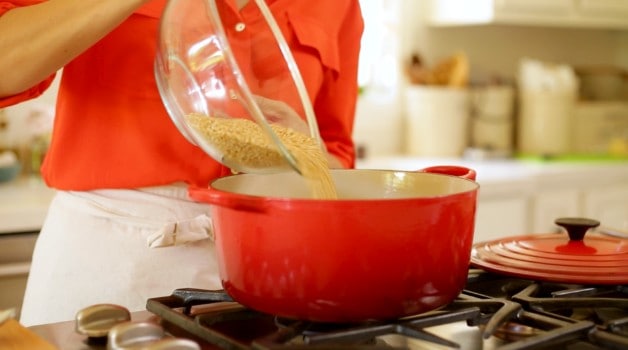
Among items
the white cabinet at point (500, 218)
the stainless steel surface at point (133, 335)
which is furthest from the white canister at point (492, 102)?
the stainless steel surface at point (133, 335)

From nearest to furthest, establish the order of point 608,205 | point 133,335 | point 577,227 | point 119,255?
point 133,335 < point 577,227 < point 119,255 < point 608,205

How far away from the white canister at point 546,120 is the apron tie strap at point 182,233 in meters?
2.15

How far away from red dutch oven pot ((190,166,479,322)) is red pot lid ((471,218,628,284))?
154 mm

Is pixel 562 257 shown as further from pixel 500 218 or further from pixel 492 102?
pixel 492 102

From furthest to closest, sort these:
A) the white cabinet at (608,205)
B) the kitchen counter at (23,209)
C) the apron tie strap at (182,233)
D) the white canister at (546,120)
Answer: the white canister at (546,120)
the white cabinet at (608,205)
the kitchen counter at (23,209)
the apron tie strap at (182,233)

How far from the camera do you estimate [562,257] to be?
0.89 meters

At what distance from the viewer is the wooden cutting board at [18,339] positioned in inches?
26.1

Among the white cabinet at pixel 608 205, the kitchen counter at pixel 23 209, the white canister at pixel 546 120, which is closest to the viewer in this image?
the kitchen counter at pixel 23 209

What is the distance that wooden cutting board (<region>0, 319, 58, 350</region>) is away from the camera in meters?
0.66

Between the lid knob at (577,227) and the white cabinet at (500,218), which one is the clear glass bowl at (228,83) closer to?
the lid knob at (577,227)

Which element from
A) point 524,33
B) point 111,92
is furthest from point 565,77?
point 111,92

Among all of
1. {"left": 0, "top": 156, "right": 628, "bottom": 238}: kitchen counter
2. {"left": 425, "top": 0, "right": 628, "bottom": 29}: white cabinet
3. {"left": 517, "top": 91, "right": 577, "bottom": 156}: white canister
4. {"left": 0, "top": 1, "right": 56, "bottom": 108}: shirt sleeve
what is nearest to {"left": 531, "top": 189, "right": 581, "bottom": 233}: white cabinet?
{"left": 0, "top": 156, "right": 628, "bottom": 238}: kitchen counter

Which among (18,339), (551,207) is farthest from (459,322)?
(551,207)

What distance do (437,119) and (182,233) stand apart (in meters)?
1.99
